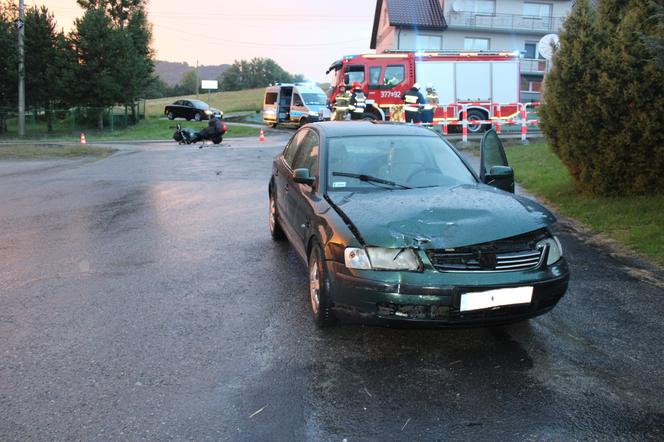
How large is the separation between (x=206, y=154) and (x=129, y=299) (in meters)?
14.5

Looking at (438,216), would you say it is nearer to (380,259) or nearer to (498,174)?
(380,259)

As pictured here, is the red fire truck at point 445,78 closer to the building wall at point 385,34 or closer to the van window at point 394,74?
the van window at point 394,74

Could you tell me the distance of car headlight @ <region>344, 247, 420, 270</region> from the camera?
3.80 meters

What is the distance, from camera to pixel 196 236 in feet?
25.0

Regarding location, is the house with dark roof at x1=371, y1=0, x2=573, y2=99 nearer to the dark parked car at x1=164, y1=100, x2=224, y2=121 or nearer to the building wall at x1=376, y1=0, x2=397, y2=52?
the building wall at x1=376, y1=0, x2=397, y2=52

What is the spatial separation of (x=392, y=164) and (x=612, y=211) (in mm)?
4348

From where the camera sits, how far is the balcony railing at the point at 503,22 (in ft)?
147

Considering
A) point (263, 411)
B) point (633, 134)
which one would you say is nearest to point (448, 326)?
point (263, 411)

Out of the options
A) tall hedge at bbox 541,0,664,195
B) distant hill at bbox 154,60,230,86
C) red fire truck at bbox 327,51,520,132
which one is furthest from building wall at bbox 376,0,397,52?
distant hill at bbox 154,60,230,86

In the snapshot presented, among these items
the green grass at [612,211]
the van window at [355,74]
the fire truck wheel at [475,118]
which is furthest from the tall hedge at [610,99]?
the fire truck wheel at [475,118]

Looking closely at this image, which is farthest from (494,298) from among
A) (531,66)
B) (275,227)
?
(531,66)

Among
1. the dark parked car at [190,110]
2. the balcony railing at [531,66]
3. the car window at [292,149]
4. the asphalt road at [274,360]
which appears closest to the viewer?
the asphalt road at [274,360]

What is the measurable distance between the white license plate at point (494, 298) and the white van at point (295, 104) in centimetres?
2417

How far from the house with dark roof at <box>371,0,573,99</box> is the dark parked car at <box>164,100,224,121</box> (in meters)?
14.9
